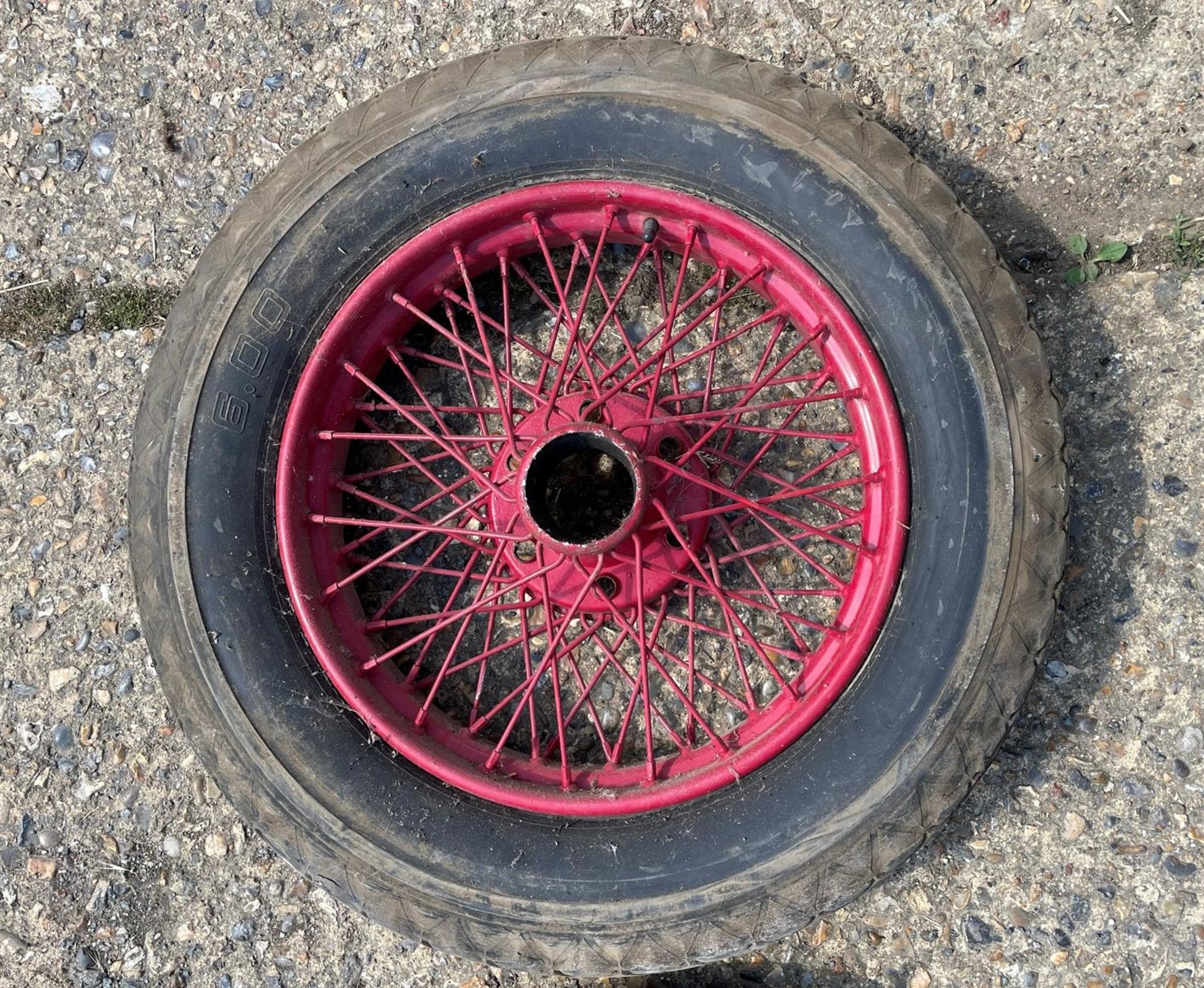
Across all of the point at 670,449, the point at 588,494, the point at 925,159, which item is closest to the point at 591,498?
the point at 588,494

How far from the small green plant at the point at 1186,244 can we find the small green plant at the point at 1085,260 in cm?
13

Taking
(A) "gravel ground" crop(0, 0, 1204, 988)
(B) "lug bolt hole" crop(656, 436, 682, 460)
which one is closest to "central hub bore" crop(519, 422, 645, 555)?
(B) "lug bolt hole" crop(656, 436, 682, 460)

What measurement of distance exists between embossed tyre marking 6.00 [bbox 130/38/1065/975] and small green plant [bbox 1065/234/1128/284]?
1.90 ft

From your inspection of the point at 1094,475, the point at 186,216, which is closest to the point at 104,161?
the point at 186,216

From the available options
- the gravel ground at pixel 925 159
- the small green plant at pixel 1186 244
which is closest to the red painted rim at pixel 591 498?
the gravel ground at pixel 925 159

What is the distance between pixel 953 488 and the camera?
211 cm

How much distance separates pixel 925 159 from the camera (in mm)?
2598

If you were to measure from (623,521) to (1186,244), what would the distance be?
182 centimetres

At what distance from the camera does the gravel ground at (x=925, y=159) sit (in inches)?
101

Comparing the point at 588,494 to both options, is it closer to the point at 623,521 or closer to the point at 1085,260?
the point at 623,521

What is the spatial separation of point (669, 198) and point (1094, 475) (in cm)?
145

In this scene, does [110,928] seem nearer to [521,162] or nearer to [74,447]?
[74,447]

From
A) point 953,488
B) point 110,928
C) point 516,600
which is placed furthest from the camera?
point 110,928

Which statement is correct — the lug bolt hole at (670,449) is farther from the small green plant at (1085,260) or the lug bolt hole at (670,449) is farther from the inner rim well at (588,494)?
the small green plant at (1085,260)
